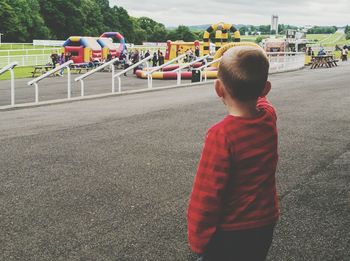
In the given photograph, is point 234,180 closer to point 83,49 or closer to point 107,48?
point 83,49

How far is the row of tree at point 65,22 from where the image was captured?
333 ft

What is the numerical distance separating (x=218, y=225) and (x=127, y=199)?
3231 millimetres

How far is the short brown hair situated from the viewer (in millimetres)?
2178

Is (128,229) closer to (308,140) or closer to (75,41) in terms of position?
(308,140)

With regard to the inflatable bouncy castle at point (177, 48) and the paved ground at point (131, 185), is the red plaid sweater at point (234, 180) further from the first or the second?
the inflatable bouncy castle at point (177, 48)

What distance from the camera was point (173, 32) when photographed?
489ft

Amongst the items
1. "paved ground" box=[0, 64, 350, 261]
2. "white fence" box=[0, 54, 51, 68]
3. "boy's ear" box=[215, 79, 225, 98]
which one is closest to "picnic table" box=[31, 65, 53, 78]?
"white fence" box=[0, 54, 51, 68]

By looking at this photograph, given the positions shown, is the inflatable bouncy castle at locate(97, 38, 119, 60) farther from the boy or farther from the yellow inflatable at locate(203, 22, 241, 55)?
the boy

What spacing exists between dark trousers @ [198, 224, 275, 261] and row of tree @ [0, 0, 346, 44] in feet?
341

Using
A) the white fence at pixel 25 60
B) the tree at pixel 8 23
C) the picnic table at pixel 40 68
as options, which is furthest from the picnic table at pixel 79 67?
the tree at pixel 8 23

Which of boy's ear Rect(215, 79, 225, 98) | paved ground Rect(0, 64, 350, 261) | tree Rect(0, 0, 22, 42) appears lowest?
paved ground Rect(0, 64, 350, 261)

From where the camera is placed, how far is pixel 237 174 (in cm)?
226

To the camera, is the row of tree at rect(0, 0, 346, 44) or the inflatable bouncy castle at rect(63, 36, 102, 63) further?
the row of tree at rect(0, 0, 346, 44)

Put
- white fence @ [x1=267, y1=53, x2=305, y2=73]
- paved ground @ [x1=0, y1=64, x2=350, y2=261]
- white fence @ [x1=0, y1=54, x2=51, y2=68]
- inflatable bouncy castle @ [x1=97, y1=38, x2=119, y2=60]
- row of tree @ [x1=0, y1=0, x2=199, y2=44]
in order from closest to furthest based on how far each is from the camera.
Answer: paved ground @ [x1=0, y1=64, x2=350, y2=261] < white fence @ [x1=267, y1=53, x2=305, y2=73] < white fence @ [x1=0, y1=54, x2=51, y2=68] < inflatable bouncy castle @ [x1=97, y1=38, x2=119, y2=60] < row of tree @ [x1=0, y1=0, x2=199, y2=44]
